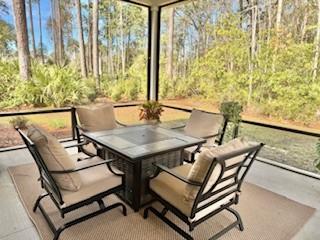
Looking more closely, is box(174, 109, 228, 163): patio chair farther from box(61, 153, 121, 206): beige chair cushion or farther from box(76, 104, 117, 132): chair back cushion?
box(61, 153, 121, 206): beige chair cushion

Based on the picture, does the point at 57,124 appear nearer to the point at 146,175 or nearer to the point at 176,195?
the point at 146,175

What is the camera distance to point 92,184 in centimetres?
212

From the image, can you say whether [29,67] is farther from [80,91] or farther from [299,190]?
[299,190]

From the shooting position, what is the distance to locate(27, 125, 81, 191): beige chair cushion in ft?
6.10

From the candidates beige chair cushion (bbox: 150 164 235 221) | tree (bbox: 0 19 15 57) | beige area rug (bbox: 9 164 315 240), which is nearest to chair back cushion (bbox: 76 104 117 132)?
beige area rug (bbox: 9 164 315 240)

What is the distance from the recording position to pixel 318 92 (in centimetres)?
341

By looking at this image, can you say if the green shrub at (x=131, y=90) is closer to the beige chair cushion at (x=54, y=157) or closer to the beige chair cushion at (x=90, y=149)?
the beige chair cushion at (x=90, y=149)

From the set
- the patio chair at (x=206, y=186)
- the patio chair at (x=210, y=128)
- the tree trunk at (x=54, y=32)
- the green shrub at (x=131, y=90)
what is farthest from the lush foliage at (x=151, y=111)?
the tree trunk at (x=54, y=32)

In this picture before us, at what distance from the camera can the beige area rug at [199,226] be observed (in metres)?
2.10

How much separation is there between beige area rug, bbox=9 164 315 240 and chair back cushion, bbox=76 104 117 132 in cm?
107

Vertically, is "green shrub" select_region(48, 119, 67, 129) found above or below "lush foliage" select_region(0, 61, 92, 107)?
below

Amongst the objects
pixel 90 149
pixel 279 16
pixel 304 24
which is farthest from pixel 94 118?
pixel 304 24

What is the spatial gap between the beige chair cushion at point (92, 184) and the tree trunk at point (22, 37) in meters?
2.74

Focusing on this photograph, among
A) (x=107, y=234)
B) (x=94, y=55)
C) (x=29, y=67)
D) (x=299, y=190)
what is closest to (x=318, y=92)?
(x=299, y=190)
